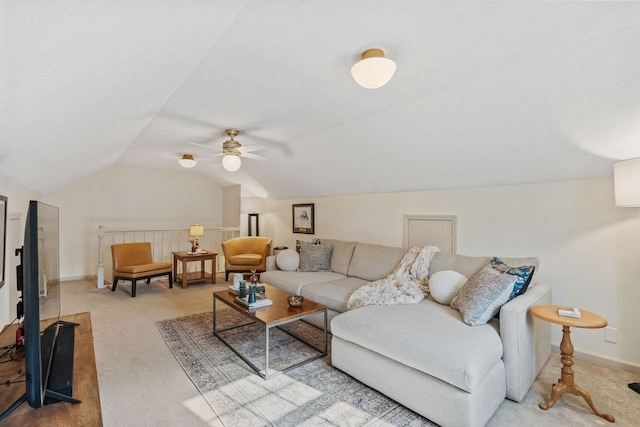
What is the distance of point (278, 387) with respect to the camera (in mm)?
2113

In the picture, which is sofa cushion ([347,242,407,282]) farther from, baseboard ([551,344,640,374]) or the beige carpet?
baseboard ([551,344,640,374])

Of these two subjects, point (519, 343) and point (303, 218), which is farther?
point (303, 218)

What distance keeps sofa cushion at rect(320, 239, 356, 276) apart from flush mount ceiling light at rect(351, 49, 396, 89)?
259 cm

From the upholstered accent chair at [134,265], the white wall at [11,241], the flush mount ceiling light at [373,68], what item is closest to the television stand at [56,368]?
the white wall at [11,241]

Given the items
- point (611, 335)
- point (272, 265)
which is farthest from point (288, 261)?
point (611, 335)

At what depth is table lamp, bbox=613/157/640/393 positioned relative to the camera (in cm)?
190

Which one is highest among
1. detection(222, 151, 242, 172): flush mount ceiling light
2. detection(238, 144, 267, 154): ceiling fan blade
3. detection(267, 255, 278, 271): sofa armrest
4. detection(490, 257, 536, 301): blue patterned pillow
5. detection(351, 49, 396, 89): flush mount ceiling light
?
detection(238, 144, 267, 154): ceiling fan blade

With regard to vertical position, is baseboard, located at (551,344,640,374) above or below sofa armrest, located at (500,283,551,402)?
below

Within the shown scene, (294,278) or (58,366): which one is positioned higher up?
(294,278)

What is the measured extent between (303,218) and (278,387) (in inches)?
137

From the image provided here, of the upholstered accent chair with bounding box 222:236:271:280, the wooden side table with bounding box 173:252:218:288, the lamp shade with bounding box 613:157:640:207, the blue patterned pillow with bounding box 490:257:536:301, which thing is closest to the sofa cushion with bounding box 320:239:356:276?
the upholstered accent chair with bounding box 222:236:271:280

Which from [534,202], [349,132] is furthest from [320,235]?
[534,202]

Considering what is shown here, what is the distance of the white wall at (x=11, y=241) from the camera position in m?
2.33

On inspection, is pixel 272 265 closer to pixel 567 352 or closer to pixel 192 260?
pixel 192 260
